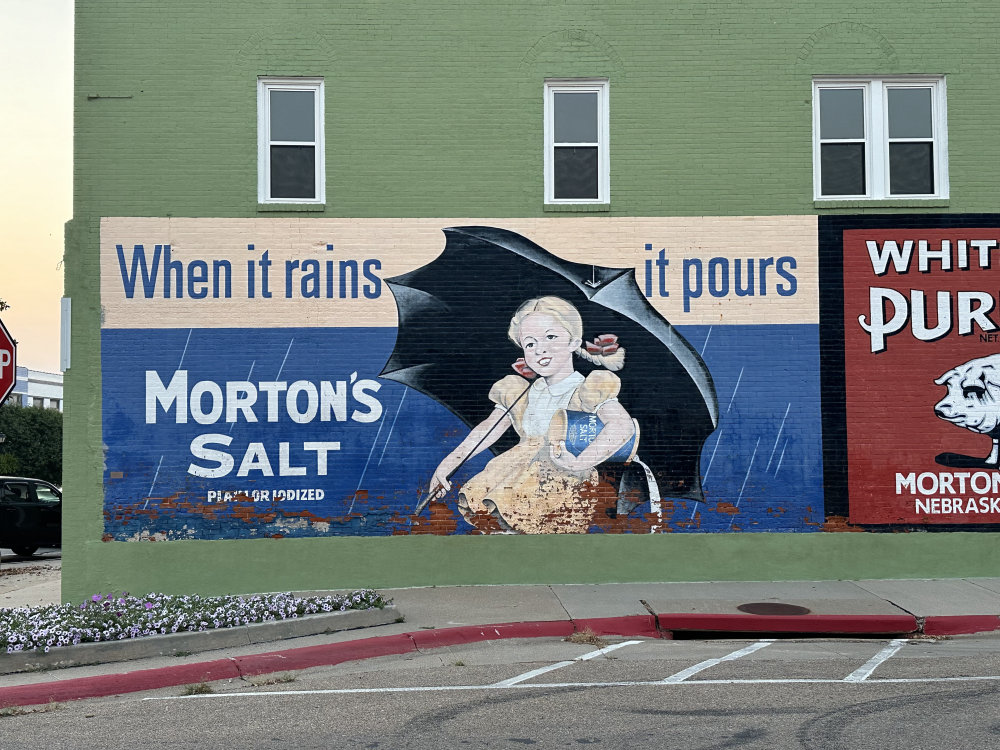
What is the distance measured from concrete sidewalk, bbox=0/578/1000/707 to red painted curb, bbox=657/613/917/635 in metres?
0.01

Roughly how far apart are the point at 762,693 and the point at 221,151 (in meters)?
9.20

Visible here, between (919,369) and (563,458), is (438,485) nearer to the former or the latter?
(563,458)

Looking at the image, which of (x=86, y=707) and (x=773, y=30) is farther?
(x=773, y=30)

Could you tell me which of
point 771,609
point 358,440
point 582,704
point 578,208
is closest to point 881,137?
point 578,208

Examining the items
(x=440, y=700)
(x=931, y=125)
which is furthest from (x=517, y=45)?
(x=440, y=700)

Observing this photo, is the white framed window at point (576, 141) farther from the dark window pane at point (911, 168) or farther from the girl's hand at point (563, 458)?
the dark window pane at point (911, 168)

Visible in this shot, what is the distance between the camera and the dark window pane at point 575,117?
44.8 ft

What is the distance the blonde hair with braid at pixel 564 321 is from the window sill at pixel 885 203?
10.4 ft

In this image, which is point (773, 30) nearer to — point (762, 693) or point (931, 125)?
point (931, 125)

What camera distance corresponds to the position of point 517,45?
1352 centimetres

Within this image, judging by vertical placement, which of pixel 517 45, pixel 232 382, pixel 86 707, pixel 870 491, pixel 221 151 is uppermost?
pixel 517 45

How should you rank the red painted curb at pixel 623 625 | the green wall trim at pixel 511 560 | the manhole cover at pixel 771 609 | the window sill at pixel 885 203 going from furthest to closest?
the window sill at pixel 885 203 < the green wall trim at pixel 511 560 < the manhole cover at pixel 771 609 < the red painted curb at pixel 623 625

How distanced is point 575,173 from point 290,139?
3.63 m

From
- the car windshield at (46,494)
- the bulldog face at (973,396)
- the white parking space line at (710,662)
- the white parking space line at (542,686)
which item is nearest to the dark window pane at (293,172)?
the white parking space line at (542,686)
